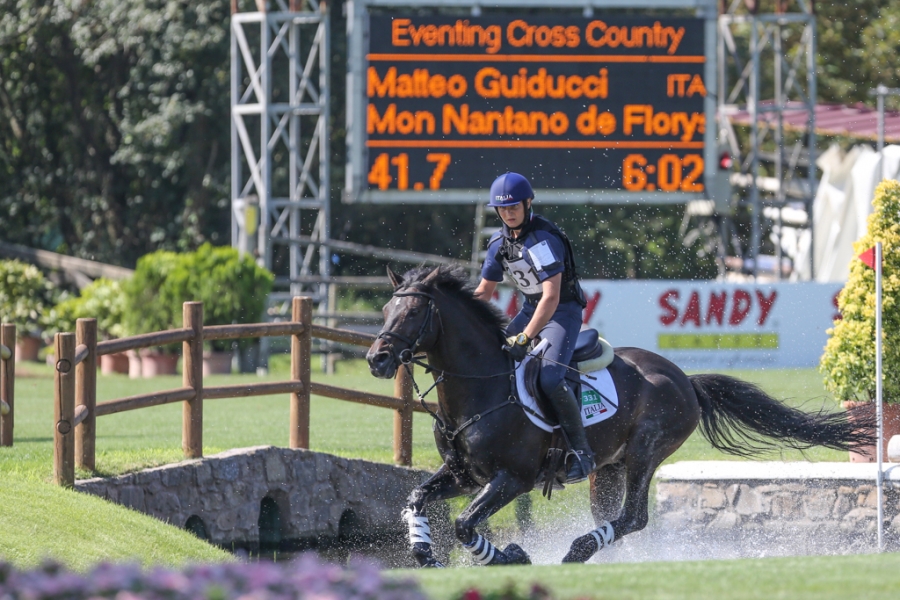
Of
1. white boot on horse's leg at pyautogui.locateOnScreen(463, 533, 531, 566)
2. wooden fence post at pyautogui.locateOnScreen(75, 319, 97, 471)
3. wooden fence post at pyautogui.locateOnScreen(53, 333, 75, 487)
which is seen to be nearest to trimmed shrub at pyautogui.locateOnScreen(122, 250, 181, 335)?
wooden fence post at pyautogui.locateOnScreen(75, 319, 97, 471)

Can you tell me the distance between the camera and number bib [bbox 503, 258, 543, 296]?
8039 millimetres

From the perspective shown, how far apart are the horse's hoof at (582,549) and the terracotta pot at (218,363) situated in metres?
11.7

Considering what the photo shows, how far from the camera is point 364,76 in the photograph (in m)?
18.7

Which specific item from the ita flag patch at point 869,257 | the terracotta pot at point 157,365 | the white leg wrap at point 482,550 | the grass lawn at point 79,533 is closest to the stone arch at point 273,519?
the grass lawn at point 79,533

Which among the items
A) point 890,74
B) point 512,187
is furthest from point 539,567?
point 890,74

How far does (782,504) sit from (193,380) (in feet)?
14.9

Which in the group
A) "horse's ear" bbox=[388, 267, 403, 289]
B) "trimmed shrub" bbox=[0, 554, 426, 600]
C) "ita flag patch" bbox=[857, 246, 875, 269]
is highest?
"ita flag patch" bbox=[857, 246, 875, 269]

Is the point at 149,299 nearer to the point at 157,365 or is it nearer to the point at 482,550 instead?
the point at 157,365

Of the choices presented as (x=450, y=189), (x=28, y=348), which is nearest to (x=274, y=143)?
(x=450, y=189)

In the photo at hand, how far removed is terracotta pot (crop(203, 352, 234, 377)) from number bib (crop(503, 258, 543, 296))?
11.6 meters

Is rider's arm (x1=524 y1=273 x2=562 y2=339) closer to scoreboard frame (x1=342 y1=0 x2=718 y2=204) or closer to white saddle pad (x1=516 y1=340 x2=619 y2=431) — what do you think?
white saddle pad (x1=516 y1=340 x2=619 y2=431)

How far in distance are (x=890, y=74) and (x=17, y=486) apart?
29.8 metres

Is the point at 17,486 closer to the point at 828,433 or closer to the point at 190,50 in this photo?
the point at 828,433

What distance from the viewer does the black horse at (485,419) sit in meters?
7.76
